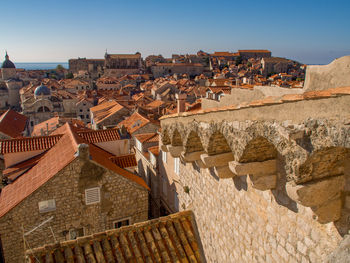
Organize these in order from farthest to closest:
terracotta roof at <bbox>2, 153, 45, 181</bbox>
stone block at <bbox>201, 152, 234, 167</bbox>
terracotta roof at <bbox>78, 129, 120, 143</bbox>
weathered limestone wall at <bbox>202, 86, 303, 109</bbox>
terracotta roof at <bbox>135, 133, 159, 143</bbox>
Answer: terracotta roof at <bbox>135, 133, 159, 143</bbox> → terracotta roof at <bbox>78, 129, 120, 143</bbox> → terracotta roof at <bbox>2, 153, 45, 181</bbox> → weathered limestone wall at <bbox>202, 86, 303, 109</bbox> → stone block at <bbox>201, 152, 234, 167</bbox>

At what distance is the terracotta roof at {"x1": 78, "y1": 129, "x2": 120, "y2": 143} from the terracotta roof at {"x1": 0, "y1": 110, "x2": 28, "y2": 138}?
1397 cm

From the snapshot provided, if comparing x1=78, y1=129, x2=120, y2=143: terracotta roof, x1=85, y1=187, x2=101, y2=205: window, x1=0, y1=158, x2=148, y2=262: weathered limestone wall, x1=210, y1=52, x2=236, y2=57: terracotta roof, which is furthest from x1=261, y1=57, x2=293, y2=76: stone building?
x1=85, y1=187, x2=101, y2=205: window

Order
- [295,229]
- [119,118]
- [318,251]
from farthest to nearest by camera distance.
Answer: [119,118], [295,229], [318,251]

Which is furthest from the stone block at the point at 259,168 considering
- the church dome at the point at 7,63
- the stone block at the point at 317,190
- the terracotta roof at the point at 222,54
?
the terracotta roof at the point at 222,54

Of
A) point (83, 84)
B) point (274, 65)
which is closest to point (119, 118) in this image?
point (83, 84)

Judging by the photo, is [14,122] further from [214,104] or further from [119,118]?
[214,104]

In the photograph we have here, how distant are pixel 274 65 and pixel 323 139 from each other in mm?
107974

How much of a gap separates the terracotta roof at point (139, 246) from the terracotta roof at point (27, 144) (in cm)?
894

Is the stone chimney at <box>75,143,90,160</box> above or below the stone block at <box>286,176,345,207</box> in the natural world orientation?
below

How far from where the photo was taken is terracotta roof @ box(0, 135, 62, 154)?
1266 cm

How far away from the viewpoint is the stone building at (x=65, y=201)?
31.7ft

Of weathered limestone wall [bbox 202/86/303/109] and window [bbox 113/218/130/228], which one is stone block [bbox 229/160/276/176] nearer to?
weathered limestone wall [bbox 202/86/303/109]

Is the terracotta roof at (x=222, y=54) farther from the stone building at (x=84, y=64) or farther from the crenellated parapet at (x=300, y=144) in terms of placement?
the crenellated parapet at (x=300, y=144)

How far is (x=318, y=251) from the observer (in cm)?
255
